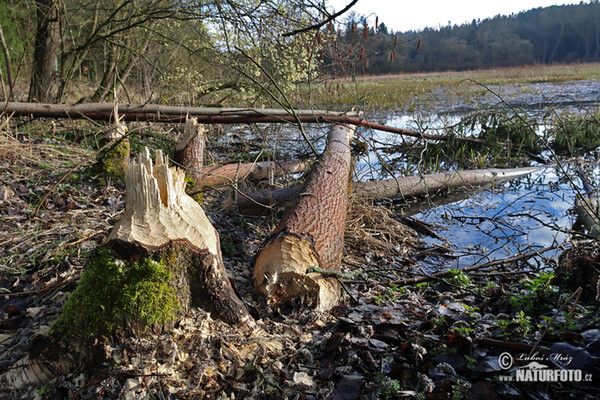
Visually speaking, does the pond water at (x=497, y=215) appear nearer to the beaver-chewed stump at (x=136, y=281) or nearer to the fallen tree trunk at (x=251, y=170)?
the fallen tree trunk at (x=251, y=170)

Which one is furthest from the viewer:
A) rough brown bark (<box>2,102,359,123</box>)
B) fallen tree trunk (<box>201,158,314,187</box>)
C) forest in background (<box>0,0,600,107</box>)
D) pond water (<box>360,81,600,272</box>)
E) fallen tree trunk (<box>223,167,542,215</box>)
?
rough brown bark (<box>2,102,359,123</box>)

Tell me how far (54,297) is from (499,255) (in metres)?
3.72

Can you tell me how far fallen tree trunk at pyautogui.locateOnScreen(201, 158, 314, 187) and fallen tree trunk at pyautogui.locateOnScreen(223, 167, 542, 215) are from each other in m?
0.47

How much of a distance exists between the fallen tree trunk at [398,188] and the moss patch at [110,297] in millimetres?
1988

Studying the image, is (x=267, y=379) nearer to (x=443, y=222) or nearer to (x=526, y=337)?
(x=526, y=337)

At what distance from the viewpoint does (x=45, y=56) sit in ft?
20.2

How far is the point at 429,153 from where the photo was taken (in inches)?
292

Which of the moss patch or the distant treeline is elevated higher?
the distant treeline

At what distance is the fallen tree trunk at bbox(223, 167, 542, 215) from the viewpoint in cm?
416

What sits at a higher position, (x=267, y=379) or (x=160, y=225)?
(x=160, y=225)

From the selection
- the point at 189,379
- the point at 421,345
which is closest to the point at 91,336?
the point at 189,379

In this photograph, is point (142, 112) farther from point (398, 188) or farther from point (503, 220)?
point (503, 220)

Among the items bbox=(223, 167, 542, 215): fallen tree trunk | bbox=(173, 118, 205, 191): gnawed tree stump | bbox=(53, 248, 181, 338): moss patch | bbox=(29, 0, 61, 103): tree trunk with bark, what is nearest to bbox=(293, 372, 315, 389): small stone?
bbox=(53, 248, 181, 338): moss patch

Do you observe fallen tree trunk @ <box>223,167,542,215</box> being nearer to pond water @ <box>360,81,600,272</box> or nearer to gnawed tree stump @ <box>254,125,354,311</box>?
pond water @ <box>360,81,600,272</box>
